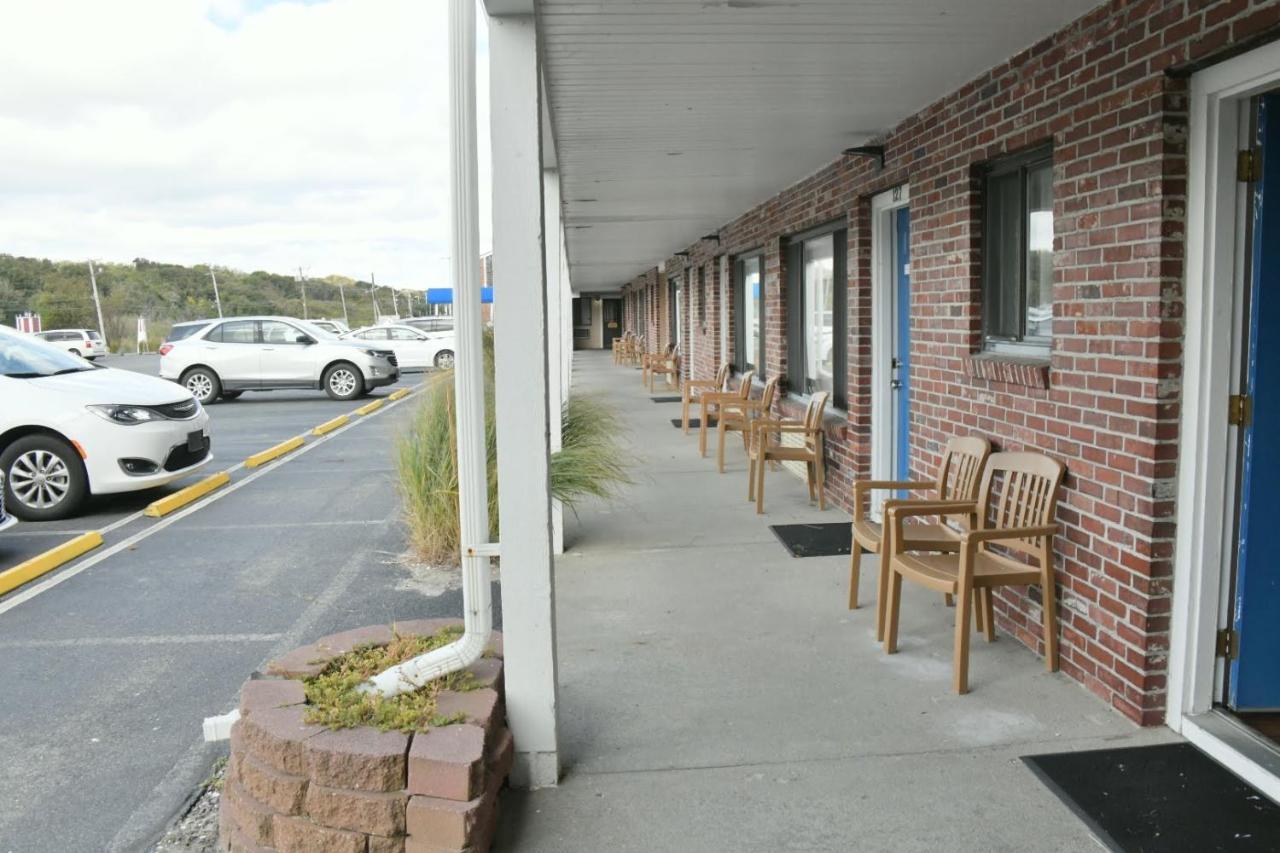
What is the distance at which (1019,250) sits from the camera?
5.05 m

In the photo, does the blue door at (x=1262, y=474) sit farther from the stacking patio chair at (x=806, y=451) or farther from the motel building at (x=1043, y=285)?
the stacking patio chair at (x=806, y=451)

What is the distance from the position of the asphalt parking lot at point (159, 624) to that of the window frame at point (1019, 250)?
3.29 m

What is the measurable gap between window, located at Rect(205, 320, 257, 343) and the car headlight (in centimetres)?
1096

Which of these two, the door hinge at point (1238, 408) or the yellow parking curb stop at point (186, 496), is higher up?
the door hinge at point (1238, 408)

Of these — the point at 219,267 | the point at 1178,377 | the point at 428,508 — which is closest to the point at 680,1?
the point at 1178,377

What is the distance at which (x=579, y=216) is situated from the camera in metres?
11.5

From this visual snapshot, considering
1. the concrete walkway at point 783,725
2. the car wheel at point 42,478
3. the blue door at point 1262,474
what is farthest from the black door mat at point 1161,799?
the car wheel at point 42,478

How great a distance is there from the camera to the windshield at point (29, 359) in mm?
8250

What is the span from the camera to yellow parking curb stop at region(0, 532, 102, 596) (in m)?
6.21

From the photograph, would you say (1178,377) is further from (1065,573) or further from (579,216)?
(579,216)

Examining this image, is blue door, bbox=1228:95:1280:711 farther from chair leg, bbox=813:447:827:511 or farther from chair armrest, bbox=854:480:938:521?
chair leg, bbox=813:447:827:511

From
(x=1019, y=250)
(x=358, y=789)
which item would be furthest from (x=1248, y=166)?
(x=358, y=789)

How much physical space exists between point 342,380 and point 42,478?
1098 cm

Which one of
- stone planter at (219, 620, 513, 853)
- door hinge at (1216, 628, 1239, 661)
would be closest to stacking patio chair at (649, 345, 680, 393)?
door hinge at (1216, 628, 1239, 661)
